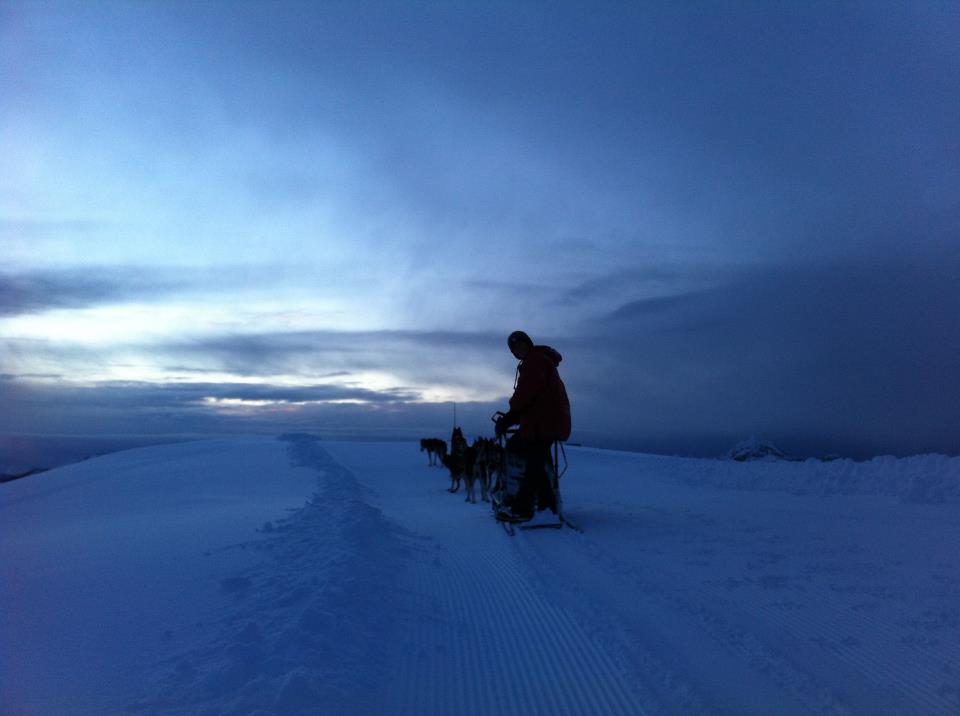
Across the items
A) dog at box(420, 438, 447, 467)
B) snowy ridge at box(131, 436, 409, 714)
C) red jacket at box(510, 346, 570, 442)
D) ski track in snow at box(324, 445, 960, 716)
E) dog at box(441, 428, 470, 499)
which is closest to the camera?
snowy ridge at box(131, 436, 409, 714)

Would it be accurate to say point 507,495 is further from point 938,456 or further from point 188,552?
point 938,456

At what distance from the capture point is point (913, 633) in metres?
4.29

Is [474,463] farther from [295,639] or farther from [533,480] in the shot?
[295,639]

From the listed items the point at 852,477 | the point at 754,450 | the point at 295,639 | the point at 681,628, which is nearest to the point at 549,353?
the point at 681,628

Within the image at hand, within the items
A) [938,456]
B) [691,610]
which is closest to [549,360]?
[691,610]

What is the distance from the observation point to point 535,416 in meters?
8.89

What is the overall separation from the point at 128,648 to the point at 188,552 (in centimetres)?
239

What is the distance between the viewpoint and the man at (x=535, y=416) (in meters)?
8.79

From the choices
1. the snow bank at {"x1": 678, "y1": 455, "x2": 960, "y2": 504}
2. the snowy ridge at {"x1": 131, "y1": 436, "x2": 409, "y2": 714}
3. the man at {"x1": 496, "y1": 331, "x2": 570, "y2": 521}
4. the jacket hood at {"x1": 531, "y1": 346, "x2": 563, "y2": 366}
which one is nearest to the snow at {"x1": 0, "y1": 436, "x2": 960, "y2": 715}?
the snowy ridge at {"x1": 131, "y1": 436, "x2": 409, "y2": 714}

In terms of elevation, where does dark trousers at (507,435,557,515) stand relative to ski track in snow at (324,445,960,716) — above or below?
above

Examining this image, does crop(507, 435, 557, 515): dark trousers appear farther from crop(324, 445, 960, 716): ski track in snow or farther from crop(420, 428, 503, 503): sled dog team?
crop(420, 428, 503, 503): sled dog team

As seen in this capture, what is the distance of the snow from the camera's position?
328cm

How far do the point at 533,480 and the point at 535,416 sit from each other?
96 cm

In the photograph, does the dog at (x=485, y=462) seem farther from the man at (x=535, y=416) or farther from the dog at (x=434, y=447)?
the dog at (x=434, y=447)
